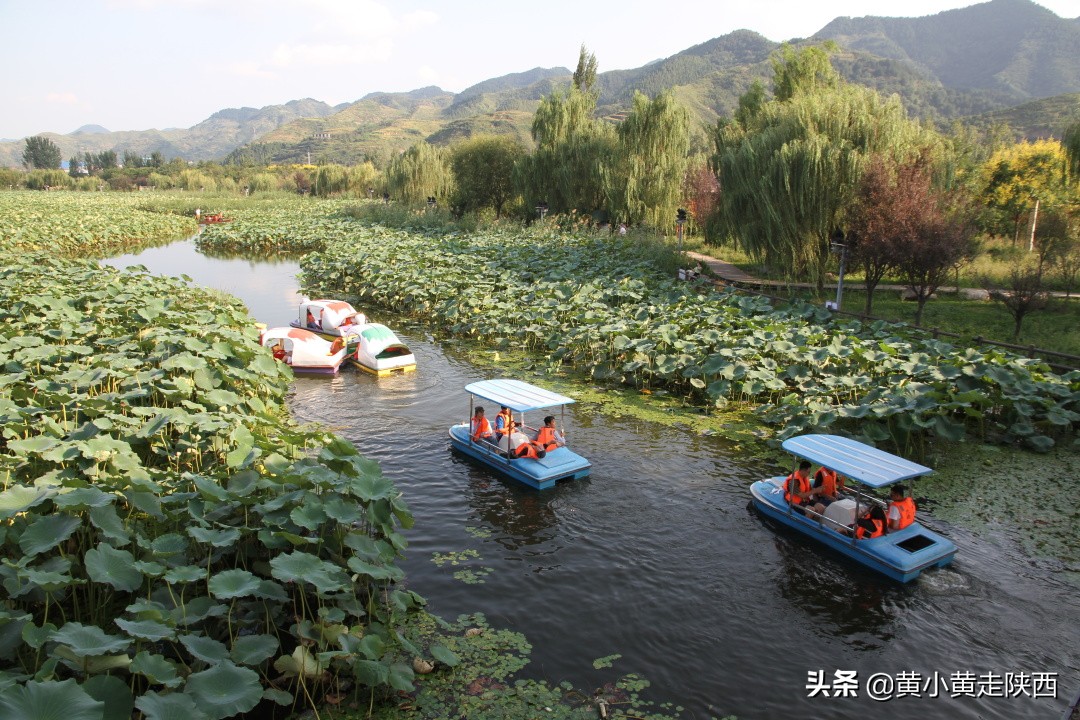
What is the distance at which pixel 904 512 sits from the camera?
7.67 meters

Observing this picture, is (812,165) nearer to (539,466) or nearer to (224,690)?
(539,466)

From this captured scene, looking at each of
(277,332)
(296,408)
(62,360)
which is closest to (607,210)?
(277,332)

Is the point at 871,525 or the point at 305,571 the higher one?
the point at 305,571

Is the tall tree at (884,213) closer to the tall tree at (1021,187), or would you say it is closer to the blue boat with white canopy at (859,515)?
the blue boat with white canopy at (859,515)

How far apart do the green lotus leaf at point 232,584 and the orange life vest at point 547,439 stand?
5.12m

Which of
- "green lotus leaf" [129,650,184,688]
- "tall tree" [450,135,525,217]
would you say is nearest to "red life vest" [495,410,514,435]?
"green lotus leaf" [129,650,184,688]

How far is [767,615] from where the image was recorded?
22.0 ft

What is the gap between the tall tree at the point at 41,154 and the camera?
116312 millimetres

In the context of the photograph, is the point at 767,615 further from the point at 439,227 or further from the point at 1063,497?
the point at 439,227

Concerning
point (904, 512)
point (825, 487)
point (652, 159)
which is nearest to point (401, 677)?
point (825, 487)

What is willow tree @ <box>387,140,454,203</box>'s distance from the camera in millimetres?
44750

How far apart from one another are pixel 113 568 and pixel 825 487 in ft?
24.2

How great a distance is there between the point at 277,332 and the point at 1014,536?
13330 mm

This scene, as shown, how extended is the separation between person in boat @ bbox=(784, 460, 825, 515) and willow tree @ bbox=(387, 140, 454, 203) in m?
39.0
